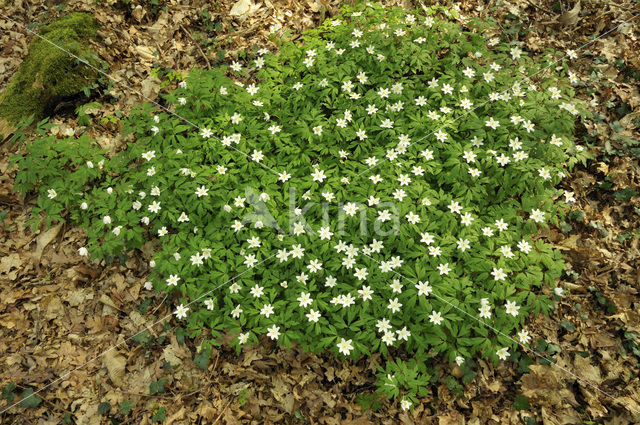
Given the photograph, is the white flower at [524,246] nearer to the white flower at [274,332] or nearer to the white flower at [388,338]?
the white flower at [388,338]

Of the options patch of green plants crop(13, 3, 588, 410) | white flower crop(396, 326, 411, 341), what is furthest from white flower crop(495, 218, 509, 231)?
white flower crop(396, 326, 411, 341)

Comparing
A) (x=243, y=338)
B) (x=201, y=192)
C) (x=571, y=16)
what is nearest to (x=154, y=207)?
(x=201, y=192)

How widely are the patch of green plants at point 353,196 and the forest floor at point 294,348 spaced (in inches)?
10.4

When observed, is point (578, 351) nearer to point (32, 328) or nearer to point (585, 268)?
point (585, 268)

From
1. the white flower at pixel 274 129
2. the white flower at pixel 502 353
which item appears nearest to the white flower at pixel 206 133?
the white flower at pixel 274 129

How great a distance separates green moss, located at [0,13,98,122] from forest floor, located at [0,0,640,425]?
234mm

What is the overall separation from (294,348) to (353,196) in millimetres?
1728

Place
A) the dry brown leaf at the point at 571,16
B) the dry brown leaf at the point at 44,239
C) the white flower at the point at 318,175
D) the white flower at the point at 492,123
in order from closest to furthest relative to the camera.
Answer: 1. the white flower at the point at 318,175
2. the white flower at the point at 492,123
3. the dry brown leaf at the point at 44,239
4. the dry brown leaf at the point at 571,16

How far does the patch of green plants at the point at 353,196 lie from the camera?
12.5 feet

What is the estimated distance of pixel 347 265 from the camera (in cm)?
388

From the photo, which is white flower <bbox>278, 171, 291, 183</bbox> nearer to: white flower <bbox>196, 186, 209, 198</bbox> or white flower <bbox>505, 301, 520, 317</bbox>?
white flower <bbox>196, 186, 209, 198</bbox>

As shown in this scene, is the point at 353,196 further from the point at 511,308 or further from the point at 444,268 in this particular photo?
the point at 511,308

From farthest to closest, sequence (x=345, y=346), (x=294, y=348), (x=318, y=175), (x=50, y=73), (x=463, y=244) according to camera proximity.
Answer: (x=50, y=73)
(x=318, y=175)
(x=294, y=348)
(x=463, y=244)
(x=345, y=346)

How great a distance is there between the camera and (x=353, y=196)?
165 inches
